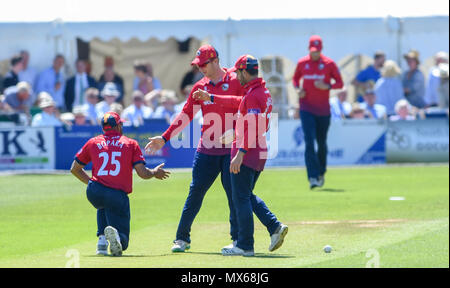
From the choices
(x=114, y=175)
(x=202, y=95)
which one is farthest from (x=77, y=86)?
(x=202, y=95)

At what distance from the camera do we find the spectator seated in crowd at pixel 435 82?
1074 inches

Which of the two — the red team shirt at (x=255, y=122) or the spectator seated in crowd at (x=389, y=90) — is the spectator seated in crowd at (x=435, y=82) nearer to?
the spectator seated in crowd at (x=389, y=90)

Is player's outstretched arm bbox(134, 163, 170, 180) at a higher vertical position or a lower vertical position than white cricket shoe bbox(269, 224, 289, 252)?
higher

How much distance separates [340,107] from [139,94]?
15.8ft

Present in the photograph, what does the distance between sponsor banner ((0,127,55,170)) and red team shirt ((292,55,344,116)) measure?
7.68 meters

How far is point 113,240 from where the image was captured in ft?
36.7

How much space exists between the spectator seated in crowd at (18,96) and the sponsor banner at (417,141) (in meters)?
8.58

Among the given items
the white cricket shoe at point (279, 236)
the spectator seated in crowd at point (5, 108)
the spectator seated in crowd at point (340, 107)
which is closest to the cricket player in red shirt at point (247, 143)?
the white cricket shoe at point (279, 236)

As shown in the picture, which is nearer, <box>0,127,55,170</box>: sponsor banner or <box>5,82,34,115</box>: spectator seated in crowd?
<box>0,127,55,170</box>: sponsor banner

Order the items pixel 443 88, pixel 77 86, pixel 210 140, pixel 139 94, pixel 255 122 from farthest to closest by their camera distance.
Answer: pixel 443 88 → pixel 77 86 → pixel 139 94 → pixel 210 140 → pixel 255 122

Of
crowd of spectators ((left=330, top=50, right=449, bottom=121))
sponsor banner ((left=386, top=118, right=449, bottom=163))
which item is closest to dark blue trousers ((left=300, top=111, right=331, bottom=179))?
crowd of spectators ((left=330, top=50, right=449, bottom=121))

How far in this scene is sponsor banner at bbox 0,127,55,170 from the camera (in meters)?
24.6

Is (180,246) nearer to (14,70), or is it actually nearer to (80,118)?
(80,118)

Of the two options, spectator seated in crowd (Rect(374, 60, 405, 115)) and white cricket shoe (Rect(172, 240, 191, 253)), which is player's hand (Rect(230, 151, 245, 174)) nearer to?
white cricket shoe (Rect(172, 240, 191, 253))
